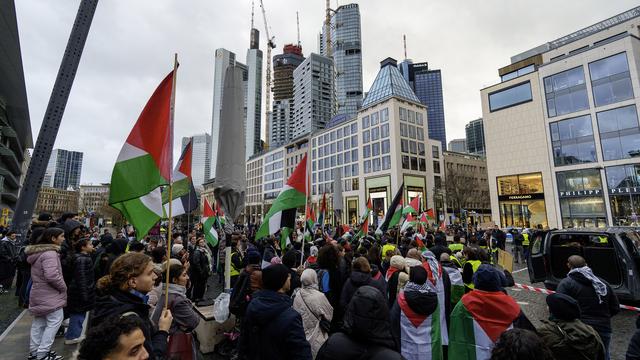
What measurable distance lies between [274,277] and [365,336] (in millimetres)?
1060

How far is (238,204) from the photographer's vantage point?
5.79 m

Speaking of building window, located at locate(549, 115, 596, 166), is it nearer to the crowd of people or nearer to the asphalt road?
the asphalt road

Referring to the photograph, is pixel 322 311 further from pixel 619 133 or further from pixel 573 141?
pixel 573 141

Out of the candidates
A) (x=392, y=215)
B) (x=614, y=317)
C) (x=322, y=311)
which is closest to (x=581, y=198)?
(x=614, y=317)

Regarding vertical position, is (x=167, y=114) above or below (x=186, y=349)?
above

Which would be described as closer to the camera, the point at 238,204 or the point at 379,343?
the point at 379,343

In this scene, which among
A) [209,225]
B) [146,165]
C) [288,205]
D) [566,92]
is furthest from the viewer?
[566,92]

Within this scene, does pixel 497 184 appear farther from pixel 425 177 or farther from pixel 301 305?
pixel 301 305

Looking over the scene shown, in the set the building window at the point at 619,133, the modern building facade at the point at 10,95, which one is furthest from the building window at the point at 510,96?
the modern building facade at the point at 10,95

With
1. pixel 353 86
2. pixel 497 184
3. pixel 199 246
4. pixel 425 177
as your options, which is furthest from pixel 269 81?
pixel 199 246

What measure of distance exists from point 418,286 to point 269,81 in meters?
189

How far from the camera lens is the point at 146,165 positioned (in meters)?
3.55

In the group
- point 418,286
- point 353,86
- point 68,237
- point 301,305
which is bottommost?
point 301,305

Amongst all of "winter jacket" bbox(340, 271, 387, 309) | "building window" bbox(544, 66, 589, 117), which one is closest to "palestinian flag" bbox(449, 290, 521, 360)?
"winter jacket" bbox(340, 271, 387, 309)
